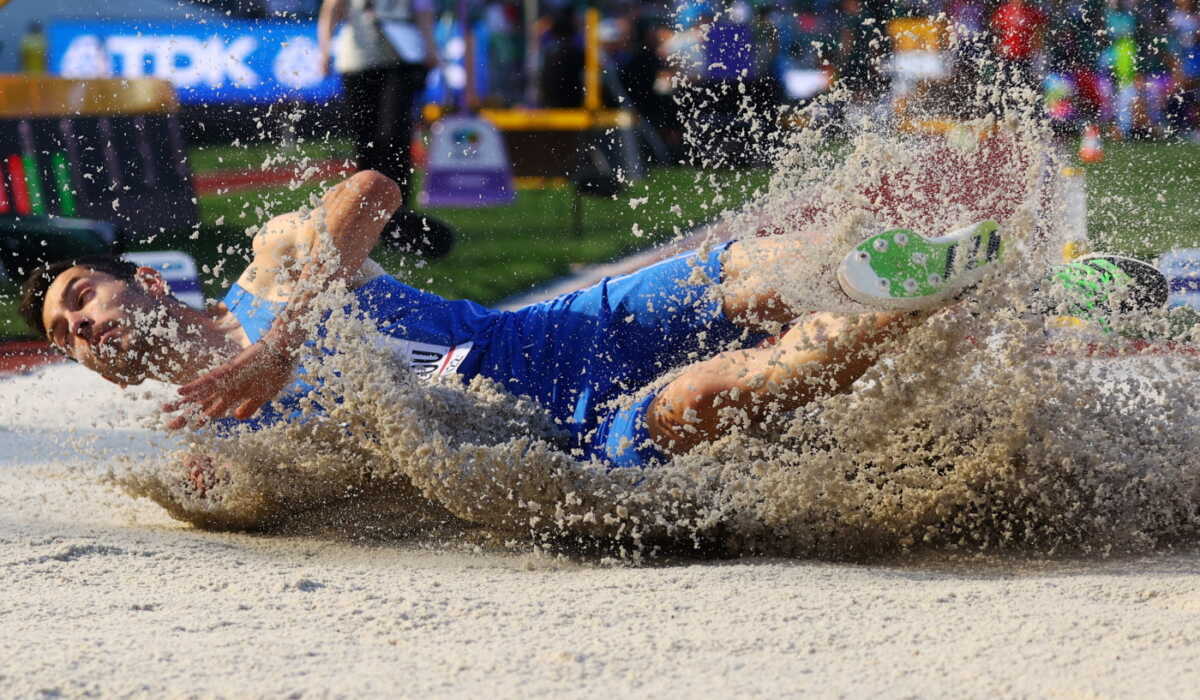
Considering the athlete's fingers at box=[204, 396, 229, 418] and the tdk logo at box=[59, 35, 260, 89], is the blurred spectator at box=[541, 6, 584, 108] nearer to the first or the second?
the tdk logo at box=[59, 35, 260, 89]

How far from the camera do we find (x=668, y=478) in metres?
2.61

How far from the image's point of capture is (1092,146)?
7.78 metres

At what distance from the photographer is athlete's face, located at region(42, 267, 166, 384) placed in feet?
9.89

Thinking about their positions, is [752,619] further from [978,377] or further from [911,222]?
[911,222]

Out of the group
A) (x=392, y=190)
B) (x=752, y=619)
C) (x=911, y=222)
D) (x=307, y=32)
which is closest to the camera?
(x=752, y=619)

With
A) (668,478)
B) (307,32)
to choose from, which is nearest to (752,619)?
(668,478)

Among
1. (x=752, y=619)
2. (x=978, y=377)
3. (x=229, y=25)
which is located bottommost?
(x=752, y=619)

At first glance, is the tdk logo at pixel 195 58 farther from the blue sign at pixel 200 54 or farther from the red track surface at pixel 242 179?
the red track surface at pixel 242 179

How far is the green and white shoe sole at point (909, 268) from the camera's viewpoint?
231 centimetres

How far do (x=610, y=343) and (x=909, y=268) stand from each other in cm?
80

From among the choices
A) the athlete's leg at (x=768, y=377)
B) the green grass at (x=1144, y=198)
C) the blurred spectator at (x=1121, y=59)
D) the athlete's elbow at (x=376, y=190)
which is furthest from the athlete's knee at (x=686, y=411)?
the blurred spectator at (x=1121, y=59)

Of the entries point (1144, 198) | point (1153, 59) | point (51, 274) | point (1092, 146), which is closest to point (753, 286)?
point (51, 274)

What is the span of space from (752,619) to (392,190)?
1377 millimetres

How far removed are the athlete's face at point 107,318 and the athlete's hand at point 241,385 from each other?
11.8 inches
